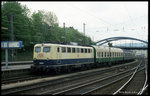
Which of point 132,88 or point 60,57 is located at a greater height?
point 60,57

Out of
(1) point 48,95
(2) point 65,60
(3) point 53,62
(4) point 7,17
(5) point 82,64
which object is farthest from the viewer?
(4) point 7,17

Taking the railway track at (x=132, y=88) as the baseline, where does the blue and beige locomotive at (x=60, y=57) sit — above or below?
above

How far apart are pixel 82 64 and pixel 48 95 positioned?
15321mm

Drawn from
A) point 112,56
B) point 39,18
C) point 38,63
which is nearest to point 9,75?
point 38,63

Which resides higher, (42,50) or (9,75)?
(42,50)

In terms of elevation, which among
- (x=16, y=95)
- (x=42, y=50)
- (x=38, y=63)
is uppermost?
(x=42, y=50)

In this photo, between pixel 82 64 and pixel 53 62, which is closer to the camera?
pixel 53 62

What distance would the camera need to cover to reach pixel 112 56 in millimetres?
39281

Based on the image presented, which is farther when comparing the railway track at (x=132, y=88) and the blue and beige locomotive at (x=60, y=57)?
the blue and beige locomotive at (x=60, y=57)

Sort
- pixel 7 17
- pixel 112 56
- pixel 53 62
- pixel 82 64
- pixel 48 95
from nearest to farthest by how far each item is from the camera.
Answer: pixel 48 95 → pixel 53 62 → pixel 82 64 → pixel 112 56 → pixel 7 17

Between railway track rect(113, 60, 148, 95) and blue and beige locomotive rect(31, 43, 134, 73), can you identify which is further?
blue and beige locomotive rect(31, 43, 134, 73)

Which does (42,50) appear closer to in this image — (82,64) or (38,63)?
(38,63)

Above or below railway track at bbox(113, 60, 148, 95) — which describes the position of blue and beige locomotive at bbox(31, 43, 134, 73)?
above

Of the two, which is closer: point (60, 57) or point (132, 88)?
point (132, 88)
